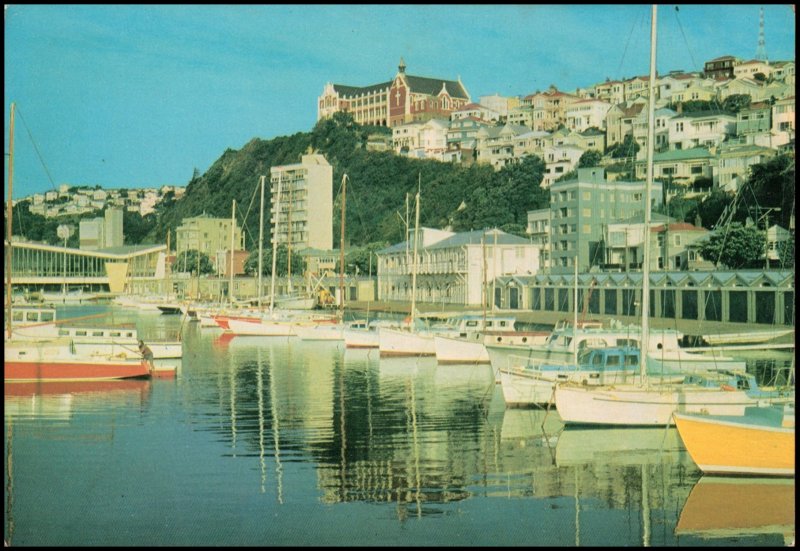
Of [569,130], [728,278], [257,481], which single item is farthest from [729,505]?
[569,130]

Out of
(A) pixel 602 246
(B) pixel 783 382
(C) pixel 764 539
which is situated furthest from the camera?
(A) pixel 602 246

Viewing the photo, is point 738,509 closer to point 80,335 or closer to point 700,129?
point 80,335

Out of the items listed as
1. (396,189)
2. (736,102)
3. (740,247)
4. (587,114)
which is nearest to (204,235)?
(396,189)

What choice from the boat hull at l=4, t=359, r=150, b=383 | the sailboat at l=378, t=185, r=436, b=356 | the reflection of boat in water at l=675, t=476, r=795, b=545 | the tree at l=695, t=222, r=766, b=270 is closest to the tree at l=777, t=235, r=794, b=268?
the tree at l=695, t=222, r=766, b=270

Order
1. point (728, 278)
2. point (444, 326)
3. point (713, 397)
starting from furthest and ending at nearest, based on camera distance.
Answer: point (728, 278) < point (444, 326) < point (713, 397)

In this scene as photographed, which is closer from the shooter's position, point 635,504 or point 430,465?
point 635,504

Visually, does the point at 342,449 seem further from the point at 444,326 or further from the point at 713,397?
the point at 444,326

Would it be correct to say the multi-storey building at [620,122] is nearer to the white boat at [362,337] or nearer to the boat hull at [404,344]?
the white boat at [362,337]
